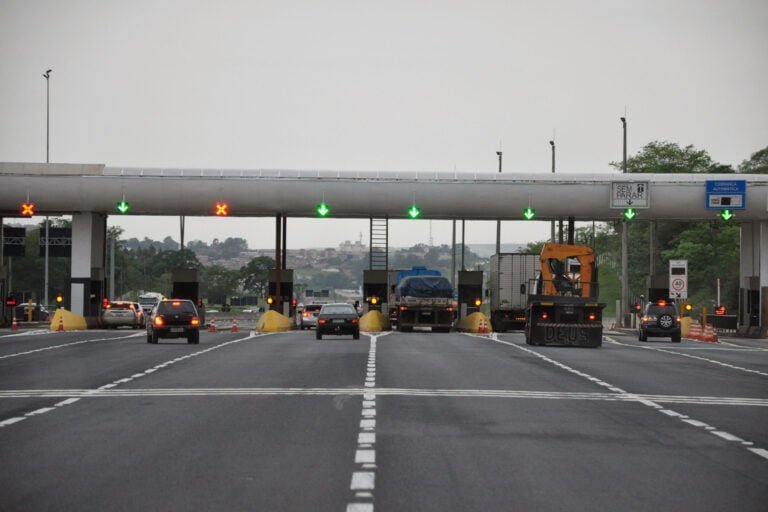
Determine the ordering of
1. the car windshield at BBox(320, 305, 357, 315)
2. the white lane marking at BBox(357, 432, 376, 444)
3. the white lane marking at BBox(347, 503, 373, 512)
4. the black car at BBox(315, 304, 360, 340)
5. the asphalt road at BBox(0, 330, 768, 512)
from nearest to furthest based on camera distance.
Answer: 1. the white lane marking at BBox(347, 503, 373, 512)
2. the asphalt road at BBox(0, 330, 768, 512)
3. the white lane marking at BBox(357, 432, 376, 444)
4. the black car at BBox(315, 304, 360, 340)
5. the car windshield at BBox(320, 305, 357, 315)

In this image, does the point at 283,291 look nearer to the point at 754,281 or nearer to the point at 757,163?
the point at 754,281

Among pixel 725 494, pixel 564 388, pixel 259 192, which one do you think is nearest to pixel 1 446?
pixel 725 494

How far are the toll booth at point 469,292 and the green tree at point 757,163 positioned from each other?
201 feet

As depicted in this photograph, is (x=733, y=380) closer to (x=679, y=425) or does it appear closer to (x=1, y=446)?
(x=679, y=425)

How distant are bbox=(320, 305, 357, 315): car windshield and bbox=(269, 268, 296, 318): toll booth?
45.2 ft

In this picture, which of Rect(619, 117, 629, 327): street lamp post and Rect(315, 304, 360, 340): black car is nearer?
Rect(315, 304, 360, 340): black car

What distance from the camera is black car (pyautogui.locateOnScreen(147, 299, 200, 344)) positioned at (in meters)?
42.2

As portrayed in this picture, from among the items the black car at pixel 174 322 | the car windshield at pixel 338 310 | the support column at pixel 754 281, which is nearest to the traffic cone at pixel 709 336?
the support column at pixel 754 281

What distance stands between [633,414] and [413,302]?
43530 mm

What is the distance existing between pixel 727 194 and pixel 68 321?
102ft

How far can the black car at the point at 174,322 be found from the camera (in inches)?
1663

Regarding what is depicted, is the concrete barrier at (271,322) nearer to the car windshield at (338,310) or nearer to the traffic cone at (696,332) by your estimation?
the car windshield at (338,310)

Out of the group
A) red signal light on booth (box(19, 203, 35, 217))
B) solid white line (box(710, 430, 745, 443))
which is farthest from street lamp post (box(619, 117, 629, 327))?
solid white line (box(710, 430, 745, 443))

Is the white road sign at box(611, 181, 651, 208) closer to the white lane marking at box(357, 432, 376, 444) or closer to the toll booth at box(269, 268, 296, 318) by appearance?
the toll booth at box(269, 268, 296, 318)
